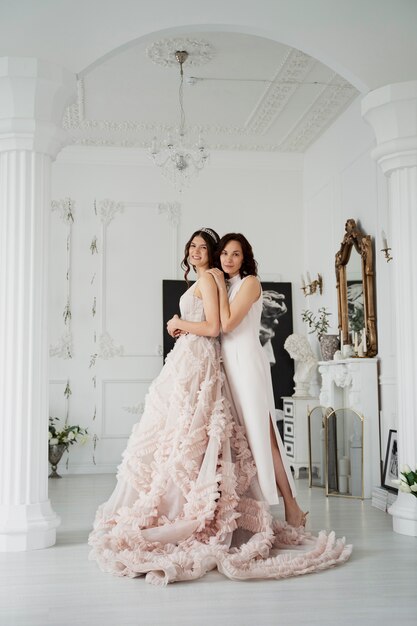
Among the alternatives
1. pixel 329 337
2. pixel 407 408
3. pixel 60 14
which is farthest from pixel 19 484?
pixel 329 337

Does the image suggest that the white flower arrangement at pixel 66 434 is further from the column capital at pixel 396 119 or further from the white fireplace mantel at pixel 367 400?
the column capital at pixel 396 119

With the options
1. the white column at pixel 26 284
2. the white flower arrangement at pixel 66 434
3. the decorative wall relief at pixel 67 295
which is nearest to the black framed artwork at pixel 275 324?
the decorative wall relief at pixel 67 295

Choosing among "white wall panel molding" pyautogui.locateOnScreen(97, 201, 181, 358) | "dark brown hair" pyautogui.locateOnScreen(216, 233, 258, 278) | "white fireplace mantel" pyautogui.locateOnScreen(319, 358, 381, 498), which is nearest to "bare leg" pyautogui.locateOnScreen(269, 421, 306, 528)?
"dark brown hair" pyautogui.locateOnScreen(216, 233, 258, 278)

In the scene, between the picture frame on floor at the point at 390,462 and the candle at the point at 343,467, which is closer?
the picture frame on floor at the point at 390,462

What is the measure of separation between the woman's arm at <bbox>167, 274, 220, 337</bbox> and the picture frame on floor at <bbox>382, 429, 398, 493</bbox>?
7.45 ft

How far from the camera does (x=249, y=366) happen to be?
13.6 feet

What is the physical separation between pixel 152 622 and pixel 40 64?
9.96ft

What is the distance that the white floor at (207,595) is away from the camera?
9.14 ft

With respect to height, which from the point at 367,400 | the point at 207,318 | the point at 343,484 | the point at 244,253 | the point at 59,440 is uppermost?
the point at 244,253

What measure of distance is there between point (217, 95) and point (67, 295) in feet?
9.10

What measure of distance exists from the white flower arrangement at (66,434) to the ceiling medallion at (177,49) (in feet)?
12.6

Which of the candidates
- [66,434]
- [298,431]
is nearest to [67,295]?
[66,434]

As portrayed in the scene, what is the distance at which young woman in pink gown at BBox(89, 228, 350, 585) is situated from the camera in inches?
136

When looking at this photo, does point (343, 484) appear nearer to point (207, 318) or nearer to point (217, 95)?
point (207, 318)
